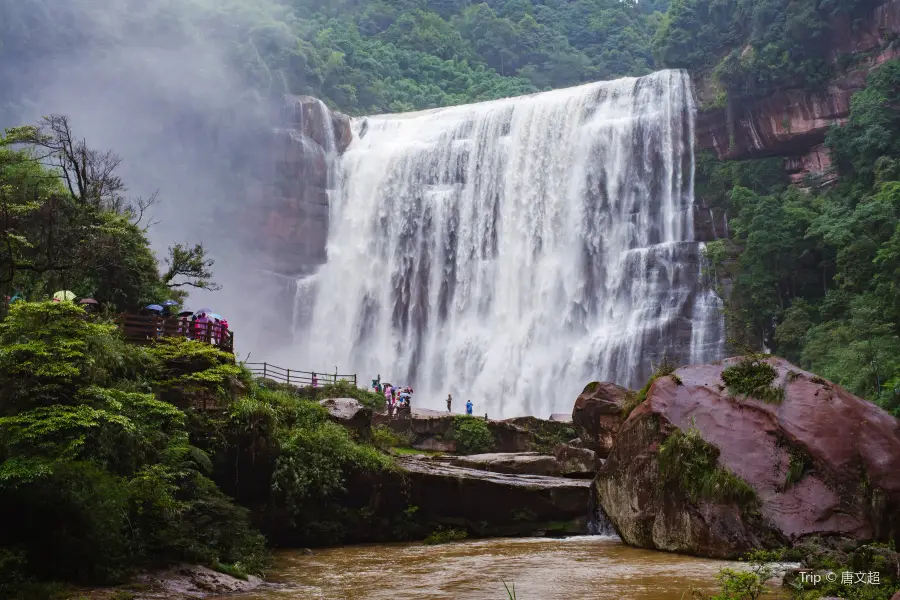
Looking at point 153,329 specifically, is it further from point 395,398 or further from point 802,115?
point 802,115

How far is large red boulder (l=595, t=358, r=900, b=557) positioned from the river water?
0.66 meters

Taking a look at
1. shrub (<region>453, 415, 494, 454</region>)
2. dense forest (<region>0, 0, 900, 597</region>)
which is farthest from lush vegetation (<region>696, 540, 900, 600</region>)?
shrub (<region>453, 415, 494, 454</region>)

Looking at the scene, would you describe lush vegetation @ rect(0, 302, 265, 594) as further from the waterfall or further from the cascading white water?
the cascading white water

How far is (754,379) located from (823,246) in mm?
22428

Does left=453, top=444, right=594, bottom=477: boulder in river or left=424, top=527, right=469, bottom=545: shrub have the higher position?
left=453, top=444, right=594, bottom=477: boulder in river

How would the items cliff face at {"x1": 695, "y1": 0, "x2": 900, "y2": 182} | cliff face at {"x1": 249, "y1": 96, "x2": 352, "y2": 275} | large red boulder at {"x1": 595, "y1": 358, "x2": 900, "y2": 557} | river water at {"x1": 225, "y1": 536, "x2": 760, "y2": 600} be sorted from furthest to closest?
cliff face at {"x1": 249, "y1": 96, "x2": 352, "y2": 275}, cliff face at {"x1": 695, "y1": 0, "x2": 900, "y2": 182}, large red boulder at {"x1": 595, "y1": 358, "x2": 900, "y2": 557}, river water at {"x1": 225, "y1": 536, "x2": 760, "y2": 600}

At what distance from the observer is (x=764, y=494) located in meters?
13.4

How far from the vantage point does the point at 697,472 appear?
1396 centimetres

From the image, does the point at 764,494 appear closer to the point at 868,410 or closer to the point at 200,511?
the point at 868,410

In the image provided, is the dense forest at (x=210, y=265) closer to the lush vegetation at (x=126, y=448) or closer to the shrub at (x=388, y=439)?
the lush vegetation at (x=126, y=448)

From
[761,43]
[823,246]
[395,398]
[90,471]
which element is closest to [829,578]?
[90,471]

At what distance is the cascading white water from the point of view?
39.5 meters

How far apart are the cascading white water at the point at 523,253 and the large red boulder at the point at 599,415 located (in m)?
11.1

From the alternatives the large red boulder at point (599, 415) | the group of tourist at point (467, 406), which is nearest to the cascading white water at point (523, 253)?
the group of tourist at point (467, 406)
